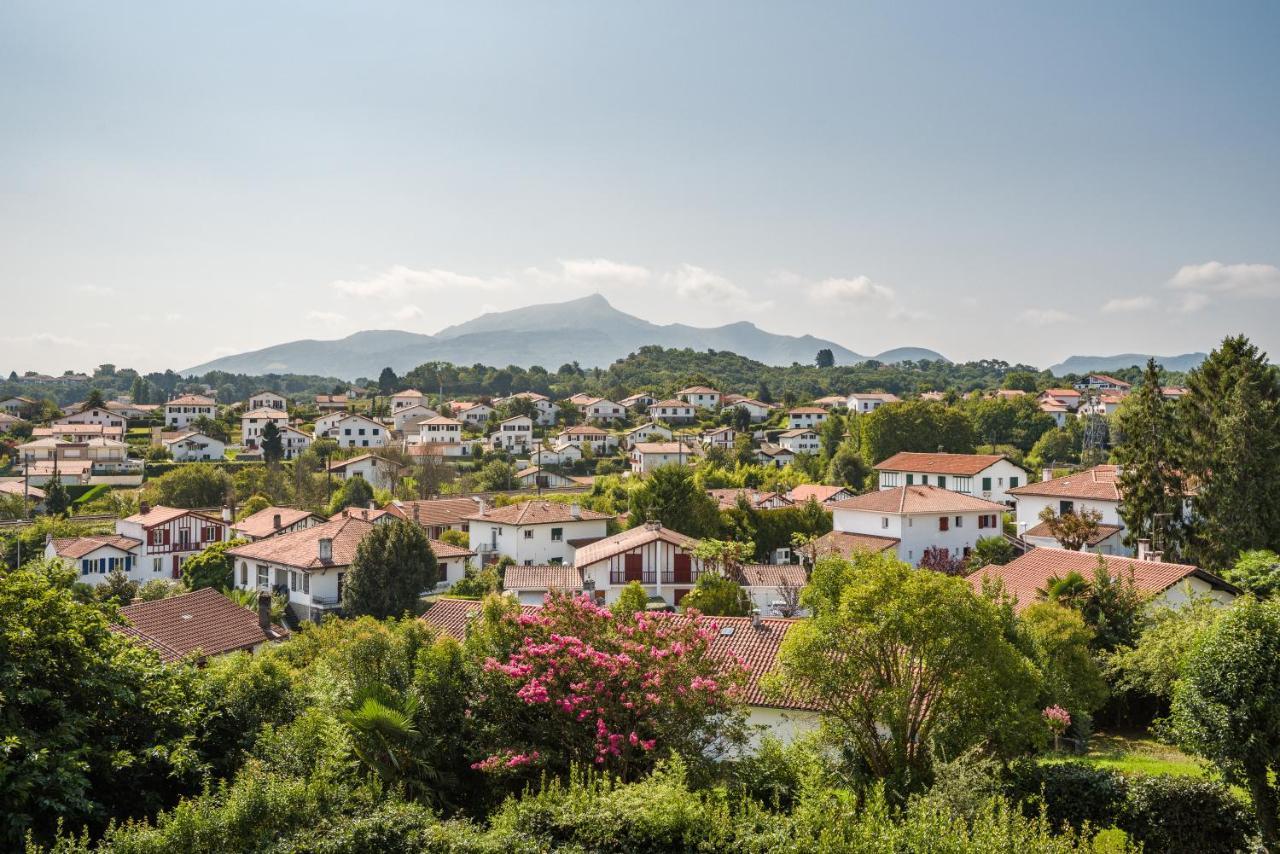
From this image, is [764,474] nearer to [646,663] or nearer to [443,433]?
[443,433]

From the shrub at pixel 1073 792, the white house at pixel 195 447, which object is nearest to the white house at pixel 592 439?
the white house at pixel 195 447

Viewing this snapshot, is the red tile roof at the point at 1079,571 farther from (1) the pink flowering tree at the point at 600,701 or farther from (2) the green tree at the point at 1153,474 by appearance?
(1) the pink flowering tree at the point at 600,701

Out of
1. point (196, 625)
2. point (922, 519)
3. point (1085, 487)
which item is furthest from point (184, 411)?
point (1085, 487)

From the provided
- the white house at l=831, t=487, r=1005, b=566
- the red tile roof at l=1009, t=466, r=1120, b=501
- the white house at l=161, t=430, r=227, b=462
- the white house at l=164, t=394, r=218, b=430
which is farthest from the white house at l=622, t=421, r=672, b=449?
the red tile roof at l=1009, t=466, r=1120, b=501

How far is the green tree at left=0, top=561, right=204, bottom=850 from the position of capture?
36.2 feet

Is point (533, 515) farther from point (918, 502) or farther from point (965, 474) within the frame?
point (965, 474)

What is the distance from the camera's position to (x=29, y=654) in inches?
474

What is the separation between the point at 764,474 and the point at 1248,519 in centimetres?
4601

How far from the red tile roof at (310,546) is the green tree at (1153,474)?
3010 cm

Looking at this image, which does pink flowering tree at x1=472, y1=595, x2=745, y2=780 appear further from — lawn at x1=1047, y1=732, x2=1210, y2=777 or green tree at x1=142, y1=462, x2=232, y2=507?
green tree at x1=142, y1=462, x2=232, y2=507

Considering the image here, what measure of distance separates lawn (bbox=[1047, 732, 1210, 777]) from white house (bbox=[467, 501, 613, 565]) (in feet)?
103

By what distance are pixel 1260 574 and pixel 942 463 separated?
38950 millimetres

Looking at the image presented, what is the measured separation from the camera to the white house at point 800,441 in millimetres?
104250

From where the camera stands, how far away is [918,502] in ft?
→ 159
